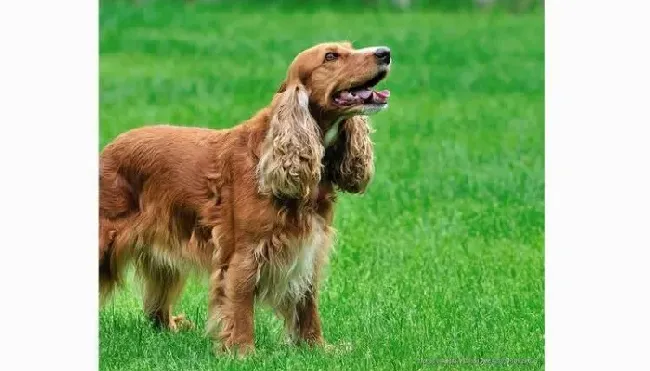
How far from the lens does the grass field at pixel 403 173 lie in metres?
6.96

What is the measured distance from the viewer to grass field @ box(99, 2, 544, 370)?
6.96 m

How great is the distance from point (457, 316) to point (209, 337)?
1303 millimetres

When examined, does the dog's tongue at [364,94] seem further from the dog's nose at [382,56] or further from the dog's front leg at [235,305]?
the dog's front leg at [235,305]

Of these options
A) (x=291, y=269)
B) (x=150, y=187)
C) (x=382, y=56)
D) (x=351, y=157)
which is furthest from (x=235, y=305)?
(x=382, y=56)

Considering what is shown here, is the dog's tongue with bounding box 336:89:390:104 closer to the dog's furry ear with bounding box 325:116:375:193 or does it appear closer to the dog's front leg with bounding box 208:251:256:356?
the dog's furry ear with bounding box 325:116:375:193

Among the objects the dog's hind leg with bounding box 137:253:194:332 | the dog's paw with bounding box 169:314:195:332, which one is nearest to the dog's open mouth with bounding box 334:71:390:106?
the dog's hind leg with bounding box 137:253:194:332

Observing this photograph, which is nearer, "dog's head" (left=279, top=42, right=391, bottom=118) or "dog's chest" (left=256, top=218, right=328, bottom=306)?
"dog's head" (left=279, top=42, right=391, bottom=118)

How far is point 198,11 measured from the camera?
11766 mm

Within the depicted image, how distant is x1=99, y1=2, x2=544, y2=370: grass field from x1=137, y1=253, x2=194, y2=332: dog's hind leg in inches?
3.3

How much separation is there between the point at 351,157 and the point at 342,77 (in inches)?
20.0

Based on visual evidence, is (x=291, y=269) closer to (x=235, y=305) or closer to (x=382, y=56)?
(x=235, y=305)

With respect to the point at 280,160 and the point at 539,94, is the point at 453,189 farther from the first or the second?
the point at 280,160

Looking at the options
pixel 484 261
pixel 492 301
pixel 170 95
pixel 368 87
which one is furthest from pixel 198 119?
pixel 368 87
